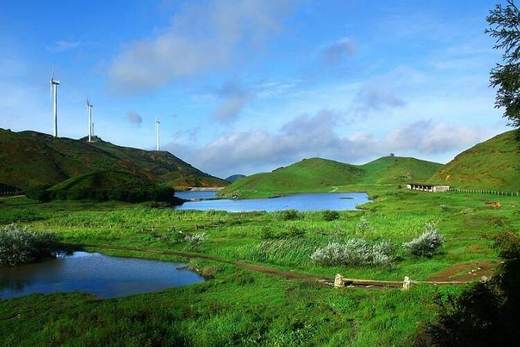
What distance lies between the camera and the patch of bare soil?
29.9 m

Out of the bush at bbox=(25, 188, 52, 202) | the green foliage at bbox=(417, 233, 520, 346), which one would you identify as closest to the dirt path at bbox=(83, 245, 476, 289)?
the green foliage at bbox=(417, 233, 520, 346)

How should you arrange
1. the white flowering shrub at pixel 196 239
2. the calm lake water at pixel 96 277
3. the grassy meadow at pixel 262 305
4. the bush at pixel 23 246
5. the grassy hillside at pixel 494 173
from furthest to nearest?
the grassy hillside at pixel 494 173 → the white flowering shrub at pixel 196 239 → the bush at pixel 23 246 → the calm lake water at pixel 96 277 → the grassy meadow at pixel 262 305

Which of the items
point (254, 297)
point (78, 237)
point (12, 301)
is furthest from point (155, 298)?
point (78, 237)

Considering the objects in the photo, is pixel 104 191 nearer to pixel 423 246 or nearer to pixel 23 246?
pixel 23 246

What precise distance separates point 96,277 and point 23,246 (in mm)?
13981

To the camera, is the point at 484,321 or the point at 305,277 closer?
the point at 484,321

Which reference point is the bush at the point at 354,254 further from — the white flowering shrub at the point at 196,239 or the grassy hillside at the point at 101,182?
the grassy hillside at the point at 101,182

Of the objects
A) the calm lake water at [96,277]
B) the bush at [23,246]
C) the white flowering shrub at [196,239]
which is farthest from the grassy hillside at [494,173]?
the bush at [23,246]

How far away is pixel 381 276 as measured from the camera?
3544 cm

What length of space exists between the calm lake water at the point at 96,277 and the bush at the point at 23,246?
60.6 inches

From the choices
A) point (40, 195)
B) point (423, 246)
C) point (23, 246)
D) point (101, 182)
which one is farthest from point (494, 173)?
point (23, 246)

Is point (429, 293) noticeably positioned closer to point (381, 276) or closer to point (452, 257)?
point (381, 276)

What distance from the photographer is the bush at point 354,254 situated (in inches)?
1544

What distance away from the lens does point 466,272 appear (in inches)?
1232
